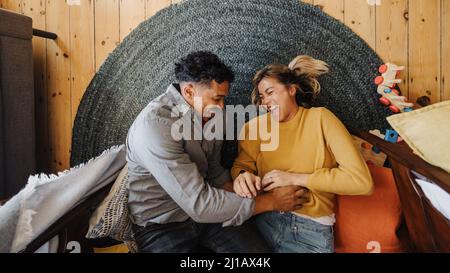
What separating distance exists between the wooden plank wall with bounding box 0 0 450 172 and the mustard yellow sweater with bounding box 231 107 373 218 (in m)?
0.63

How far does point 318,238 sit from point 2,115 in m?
1.52

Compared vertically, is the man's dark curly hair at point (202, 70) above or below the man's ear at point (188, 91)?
above

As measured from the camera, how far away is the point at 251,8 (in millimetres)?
1552

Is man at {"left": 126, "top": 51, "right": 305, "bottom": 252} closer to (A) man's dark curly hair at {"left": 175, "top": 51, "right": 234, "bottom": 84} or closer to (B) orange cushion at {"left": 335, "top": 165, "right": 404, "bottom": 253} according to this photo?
(A) man's dark curly hair at {"left": 175, "top": 51, "right": 234, "bottom": 84}

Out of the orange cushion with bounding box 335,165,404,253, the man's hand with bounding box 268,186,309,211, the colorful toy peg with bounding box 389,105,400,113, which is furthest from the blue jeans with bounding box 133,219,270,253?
the colorful toy peg with bounding box 389,105,400,113

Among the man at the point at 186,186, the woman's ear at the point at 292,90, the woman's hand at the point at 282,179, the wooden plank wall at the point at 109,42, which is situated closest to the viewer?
Answer: the man at the point at 186,186

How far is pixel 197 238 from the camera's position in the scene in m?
1.23

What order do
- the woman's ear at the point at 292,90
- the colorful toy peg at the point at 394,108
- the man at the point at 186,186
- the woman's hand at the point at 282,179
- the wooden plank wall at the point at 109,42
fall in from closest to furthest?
the man at the point at 186,186 → the woman's hand at the point at 282,179 → the woman's ear at the point at 292,90 → the colorful toy peg at the point at 394,108 → the wooden plank wall at the point at 109,42

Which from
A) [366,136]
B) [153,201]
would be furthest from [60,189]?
[366,136]

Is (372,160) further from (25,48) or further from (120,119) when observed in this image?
(25,48)

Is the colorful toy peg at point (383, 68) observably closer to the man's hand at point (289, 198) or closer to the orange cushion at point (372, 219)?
the orange cushion at point (372, 219)

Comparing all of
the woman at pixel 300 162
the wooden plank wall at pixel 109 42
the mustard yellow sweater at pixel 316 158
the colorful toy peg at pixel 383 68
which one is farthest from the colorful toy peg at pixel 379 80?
the mustard yellow sweater at pixel 316 158

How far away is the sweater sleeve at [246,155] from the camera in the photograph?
4.36ft
